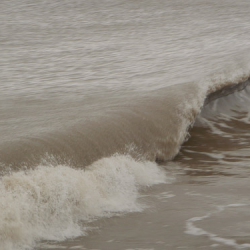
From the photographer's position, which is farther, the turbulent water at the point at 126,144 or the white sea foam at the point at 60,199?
the turbulent water at the point at 126,144

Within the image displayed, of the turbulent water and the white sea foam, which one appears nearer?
the white sea foam

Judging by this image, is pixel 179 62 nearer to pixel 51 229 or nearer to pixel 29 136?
pixel 29 136

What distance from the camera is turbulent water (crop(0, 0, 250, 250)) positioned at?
3.23 meters

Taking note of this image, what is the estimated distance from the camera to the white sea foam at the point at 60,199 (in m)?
3.08

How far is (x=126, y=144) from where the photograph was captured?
454cm

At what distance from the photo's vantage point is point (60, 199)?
135 inches

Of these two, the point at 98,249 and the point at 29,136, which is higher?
the point at 29,136

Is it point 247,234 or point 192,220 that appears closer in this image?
point 247,234

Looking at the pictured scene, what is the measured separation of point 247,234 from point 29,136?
4.91 ft

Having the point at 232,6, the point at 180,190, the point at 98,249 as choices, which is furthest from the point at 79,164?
the point at 232,6

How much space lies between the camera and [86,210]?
3.52 m

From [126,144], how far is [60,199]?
3.91 ft

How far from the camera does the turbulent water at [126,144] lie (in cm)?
323

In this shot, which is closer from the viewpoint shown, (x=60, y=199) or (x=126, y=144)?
(x=60, y=199)
